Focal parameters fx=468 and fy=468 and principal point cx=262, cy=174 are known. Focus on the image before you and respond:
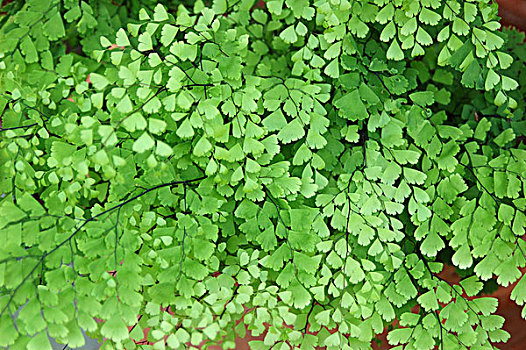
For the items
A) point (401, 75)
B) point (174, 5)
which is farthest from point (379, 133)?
point (174, 5)

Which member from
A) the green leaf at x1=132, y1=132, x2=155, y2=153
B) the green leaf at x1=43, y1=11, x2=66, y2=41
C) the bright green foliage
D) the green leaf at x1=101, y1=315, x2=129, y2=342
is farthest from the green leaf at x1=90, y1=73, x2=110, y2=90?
the green leaf at x1=101, y1=315, x2=129, y2=342

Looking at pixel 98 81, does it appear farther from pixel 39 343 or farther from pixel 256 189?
pixel 39 343

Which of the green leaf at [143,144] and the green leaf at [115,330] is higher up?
the green leaf at [143,144]

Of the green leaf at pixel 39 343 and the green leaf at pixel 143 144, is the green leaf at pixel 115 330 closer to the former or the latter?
the green leaf at pixel 39 343

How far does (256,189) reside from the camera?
38.8 inches

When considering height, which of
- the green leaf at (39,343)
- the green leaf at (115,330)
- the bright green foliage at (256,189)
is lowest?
the green leaf at (39,343)

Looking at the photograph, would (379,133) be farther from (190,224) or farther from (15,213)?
(15,213)

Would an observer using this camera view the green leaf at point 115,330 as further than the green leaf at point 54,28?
No

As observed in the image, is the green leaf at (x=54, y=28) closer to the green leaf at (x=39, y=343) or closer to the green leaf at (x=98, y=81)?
the green leaf at (x=98, y=81)

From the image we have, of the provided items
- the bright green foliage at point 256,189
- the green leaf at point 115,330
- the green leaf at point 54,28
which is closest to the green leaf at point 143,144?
the bright green foliage at point 256,189

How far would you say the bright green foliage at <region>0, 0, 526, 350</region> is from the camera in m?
0.92

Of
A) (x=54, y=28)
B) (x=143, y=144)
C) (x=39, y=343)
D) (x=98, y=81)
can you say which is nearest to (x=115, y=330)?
(x=39, y=343)

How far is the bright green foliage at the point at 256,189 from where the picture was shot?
3.00 feet

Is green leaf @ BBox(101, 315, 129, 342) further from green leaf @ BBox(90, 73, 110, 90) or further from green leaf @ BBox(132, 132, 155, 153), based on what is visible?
green leaf @ BBox(90, 73, 110, 90)
